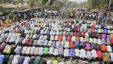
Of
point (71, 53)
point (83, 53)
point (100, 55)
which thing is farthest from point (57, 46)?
point (100, 55)

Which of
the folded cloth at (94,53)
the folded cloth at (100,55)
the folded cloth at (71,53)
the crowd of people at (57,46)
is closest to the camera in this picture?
the crowd of people at (57,46)

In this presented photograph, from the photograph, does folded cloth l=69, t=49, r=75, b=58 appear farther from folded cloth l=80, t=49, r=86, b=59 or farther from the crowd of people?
folded cloth l=80, t=49, r=86, b=59

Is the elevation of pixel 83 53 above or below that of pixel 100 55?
above

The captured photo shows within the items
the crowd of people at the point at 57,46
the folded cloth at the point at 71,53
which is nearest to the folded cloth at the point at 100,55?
the crowd of people at the point at 57,46

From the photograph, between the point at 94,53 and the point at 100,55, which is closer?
the point at 100,55

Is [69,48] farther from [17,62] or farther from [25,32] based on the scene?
[25,32]

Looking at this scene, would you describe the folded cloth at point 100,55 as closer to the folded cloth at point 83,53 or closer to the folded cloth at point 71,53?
the folded cloth at point 83,53

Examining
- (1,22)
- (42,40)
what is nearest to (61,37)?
(42,40)

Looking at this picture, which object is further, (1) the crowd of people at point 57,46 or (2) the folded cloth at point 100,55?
(2) the folded cloth at point 100,55

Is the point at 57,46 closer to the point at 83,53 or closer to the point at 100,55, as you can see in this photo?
the point at 83,53

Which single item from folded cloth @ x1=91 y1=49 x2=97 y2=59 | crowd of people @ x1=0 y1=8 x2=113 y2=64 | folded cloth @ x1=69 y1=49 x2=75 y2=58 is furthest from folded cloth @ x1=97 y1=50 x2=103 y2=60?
folded cloth @ x1=69 y1=49 x2=75 y2=58

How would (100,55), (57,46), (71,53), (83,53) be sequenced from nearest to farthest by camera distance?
1. (100,55)
2. (83,53)
3. (71,53)
4. (57,46)

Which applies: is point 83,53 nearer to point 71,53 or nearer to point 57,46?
point 71,53

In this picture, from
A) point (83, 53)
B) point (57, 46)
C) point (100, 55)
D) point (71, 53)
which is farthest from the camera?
point (57, 46)
